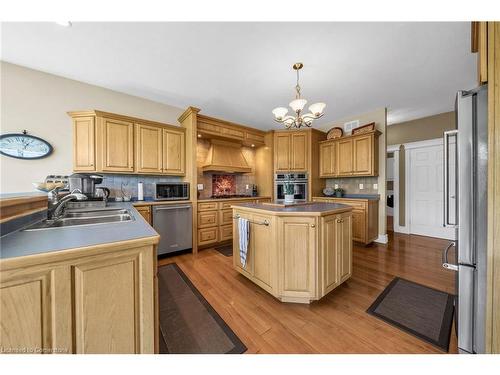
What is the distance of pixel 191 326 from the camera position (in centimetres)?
150

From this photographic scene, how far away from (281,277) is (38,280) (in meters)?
1.60

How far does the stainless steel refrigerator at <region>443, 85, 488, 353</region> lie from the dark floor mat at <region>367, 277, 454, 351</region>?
289mm

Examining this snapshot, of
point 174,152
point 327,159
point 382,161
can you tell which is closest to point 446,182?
point 382,161

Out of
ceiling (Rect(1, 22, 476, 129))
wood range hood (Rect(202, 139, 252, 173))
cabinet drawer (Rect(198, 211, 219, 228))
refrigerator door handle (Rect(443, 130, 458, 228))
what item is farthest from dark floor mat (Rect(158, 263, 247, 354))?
ceiling (Rect(1, 22, 476, 129))

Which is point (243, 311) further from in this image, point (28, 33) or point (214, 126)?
point (28, 33)

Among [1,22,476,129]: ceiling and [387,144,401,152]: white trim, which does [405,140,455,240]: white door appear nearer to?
[387,144,401,152]: white trim

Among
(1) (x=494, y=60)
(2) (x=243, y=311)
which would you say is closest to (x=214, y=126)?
(2) (x=243, y=311)

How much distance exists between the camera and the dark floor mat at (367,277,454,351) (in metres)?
1.41

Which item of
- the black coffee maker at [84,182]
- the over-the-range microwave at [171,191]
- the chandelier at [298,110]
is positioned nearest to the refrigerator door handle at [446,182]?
the chandelier at [298,110]

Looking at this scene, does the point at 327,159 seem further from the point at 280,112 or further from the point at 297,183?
the point at 280,112

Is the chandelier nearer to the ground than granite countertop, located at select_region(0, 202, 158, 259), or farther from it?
farther from it

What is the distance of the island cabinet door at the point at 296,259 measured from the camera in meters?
1.69

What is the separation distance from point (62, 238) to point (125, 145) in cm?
242

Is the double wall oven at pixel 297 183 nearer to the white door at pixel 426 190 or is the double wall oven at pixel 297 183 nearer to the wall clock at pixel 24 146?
the white door at pixel 426 190
